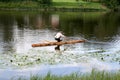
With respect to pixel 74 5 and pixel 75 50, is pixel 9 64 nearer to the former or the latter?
pixel 75 50

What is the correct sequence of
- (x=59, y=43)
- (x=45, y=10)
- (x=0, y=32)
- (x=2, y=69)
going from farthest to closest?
(x=45, y=10) → (x=0, y=32) → (x=59, y=43) → (x=2, y=69)

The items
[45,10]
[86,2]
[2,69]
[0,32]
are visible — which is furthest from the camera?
[86,2]

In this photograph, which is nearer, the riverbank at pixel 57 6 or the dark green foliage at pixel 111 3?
the riverbank at pixel 57 6

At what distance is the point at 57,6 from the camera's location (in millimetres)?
93000

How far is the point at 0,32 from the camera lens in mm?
48000

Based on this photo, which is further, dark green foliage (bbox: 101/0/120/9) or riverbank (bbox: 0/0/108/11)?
dark green foliage (bbox: 101/0/120/9)

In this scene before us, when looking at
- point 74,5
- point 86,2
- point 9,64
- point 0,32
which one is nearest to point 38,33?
point 0,32

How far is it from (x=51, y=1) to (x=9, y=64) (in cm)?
7000

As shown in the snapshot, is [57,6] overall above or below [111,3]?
above

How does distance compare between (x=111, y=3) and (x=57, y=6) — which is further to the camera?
(x=111, y=3)

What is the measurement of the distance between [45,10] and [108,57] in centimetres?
5977

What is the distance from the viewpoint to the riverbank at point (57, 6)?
89.7m

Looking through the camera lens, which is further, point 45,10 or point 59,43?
point 45,10

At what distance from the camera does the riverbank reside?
89.7 meters
